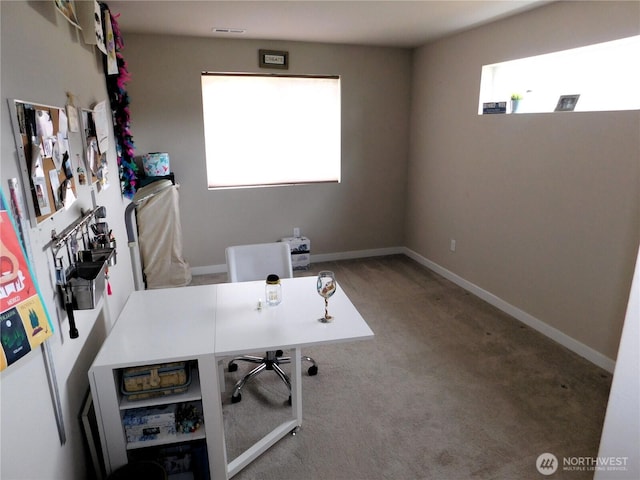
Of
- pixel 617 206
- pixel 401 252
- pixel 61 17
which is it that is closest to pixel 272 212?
pixel 401 252

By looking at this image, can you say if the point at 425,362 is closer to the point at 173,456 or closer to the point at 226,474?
the point at 226,474

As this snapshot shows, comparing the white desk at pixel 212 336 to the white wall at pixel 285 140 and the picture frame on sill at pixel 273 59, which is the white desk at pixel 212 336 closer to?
the white wall at pixel 285 140

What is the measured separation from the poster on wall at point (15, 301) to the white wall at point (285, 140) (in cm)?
312

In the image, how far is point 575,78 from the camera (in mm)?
2912

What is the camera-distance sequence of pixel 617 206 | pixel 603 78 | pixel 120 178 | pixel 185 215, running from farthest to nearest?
pixel 185 215, pixel 120 178, pixel 603 78, pixel 617 206

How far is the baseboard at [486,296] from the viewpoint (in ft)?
9.06

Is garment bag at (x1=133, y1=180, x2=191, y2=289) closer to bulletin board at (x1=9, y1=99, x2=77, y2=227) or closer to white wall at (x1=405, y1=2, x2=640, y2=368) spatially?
bulletin board at (x1=9, y1=99, x2=77, y2=227)

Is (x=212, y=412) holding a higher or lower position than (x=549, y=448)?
higher

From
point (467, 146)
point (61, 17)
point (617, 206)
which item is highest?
point (61, 17)

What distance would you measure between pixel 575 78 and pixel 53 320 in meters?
3.49

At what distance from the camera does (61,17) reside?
6.23ft

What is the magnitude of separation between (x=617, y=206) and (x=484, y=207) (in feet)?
3.94

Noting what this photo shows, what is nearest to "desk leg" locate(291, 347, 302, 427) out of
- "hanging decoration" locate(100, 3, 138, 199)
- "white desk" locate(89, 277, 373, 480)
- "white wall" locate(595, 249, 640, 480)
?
"white desk" locate(89, 277, 373, 480)

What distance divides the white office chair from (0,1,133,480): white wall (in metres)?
0.75
